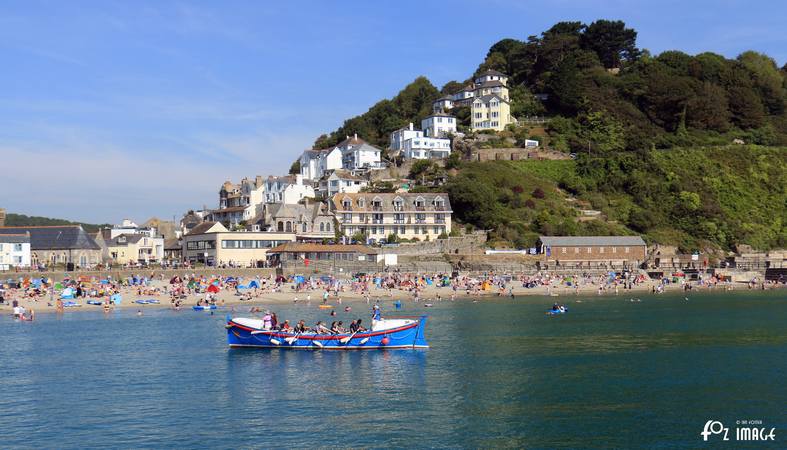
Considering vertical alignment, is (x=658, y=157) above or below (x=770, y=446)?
above

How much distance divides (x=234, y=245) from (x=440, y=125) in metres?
38.8

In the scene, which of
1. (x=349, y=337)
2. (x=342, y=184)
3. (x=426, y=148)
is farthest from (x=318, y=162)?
(x=349, y=337)

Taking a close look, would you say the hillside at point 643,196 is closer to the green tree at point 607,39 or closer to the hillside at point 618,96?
the hillside at point 618,96

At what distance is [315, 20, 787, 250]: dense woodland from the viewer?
8125 cm

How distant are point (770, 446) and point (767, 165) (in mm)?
85735

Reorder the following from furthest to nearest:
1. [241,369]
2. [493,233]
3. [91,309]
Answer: [493,233] < [91,309] < [241,369]

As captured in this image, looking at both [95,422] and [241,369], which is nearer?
[95,422]

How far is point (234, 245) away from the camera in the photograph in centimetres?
7312

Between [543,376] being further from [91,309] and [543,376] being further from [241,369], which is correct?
[91,309]

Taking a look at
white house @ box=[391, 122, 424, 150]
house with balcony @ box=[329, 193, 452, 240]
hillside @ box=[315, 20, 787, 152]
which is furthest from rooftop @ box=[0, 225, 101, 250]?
hillside @ box=[315, 20, 787, 152]

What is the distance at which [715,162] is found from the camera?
95.6 meters

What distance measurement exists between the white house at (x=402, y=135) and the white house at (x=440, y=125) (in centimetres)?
137

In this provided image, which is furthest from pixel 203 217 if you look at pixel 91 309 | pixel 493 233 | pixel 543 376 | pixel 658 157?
pixel 543 376

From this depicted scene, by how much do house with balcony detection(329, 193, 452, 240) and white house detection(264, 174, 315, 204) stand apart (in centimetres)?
1038
